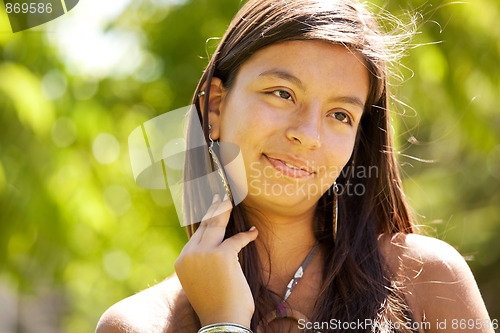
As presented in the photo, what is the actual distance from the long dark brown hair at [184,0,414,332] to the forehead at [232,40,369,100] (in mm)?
27

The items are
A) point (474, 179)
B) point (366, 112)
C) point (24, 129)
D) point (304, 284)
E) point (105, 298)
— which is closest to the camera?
point (304, 284)

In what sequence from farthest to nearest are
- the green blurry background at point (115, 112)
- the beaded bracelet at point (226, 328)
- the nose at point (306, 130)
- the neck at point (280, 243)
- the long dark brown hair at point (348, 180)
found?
the green blurry background at point (115, 112) → the neck at point (280, 243) → the long dark brown hair at point (348, 180) → the nose at point (306, 130) → the beaded bracelet at point (226, 328)

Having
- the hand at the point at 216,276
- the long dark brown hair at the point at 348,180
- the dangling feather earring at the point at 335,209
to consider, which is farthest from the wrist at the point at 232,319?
the dangling feather earring at the point at 335,209

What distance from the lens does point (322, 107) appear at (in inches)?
93.2

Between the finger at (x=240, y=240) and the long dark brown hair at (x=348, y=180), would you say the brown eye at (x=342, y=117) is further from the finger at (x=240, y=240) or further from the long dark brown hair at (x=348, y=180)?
the finger at (x=240, y=240)

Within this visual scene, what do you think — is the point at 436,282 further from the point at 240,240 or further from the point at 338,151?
the point at 240,240

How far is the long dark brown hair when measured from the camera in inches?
95.3

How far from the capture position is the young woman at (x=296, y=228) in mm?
2355

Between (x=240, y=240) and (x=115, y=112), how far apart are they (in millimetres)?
1870

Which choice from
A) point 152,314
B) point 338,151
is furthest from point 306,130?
point 152,314

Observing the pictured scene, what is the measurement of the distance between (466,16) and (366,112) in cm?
129

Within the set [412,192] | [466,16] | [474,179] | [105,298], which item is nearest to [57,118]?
[105,298]

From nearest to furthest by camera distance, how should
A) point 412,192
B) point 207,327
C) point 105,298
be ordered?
1. point 207,327
2. point 105,298
3. point 412,192

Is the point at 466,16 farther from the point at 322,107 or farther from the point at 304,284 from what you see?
the point at 304,284
